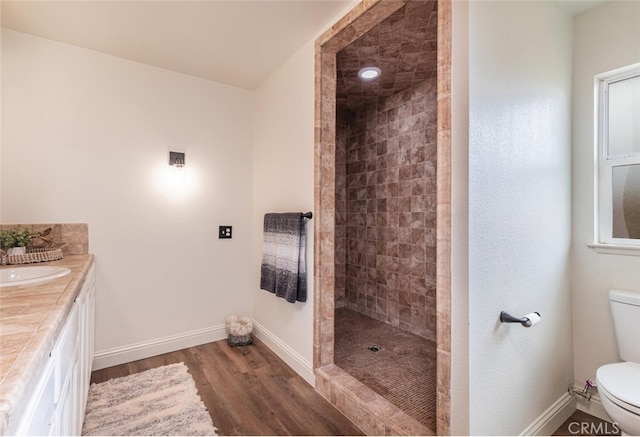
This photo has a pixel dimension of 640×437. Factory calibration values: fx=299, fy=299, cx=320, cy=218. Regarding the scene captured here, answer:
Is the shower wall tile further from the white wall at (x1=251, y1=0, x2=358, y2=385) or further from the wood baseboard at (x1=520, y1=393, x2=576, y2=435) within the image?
the white wall at (x1=251, y1=0, x2=358, y2=385)

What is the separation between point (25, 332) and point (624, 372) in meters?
2.46

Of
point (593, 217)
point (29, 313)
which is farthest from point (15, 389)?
point (593, 217)

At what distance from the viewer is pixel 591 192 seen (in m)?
1.89

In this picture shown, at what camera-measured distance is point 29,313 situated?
0.90 meters

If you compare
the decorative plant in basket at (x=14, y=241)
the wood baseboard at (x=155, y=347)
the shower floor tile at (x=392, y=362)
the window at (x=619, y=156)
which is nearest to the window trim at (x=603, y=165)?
the window at (x=619, y=156)

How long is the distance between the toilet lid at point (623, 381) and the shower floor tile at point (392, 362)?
0.83 m

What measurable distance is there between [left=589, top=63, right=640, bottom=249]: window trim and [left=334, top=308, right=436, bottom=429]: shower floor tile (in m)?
1.40

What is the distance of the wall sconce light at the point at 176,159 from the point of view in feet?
8.66

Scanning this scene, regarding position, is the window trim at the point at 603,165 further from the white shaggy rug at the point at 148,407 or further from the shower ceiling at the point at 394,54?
the white shaggy rug at the point at 148,407

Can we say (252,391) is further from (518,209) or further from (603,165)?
(603,165)

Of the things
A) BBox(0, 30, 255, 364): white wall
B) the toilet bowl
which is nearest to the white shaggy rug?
BBox(0, 30, 255, 364): white wall

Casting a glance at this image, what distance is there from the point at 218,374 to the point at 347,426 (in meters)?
1.07

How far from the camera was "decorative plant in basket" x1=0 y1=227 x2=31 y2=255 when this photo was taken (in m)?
1.86

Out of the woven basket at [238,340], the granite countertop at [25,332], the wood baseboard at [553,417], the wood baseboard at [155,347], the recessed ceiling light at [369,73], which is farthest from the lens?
the woven basket at [238,340]
